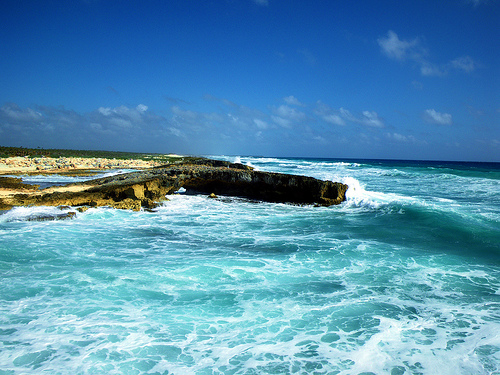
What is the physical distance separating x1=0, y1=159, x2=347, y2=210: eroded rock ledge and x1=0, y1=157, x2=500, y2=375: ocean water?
2.59 meters

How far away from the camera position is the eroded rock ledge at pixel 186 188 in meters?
12.4

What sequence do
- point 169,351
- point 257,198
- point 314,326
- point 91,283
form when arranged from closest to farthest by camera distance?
point 169,351 → point 314,326 → point 91,283 → point 257,198

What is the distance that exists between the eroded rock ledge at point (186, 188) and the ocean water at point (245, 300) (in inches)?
102

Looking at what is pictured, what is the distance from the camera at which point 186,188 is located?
16.8 metres

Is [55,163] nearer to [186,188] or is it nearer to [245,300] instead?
[186,188]

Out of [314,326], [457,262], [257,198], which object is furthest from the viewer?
[257,198]

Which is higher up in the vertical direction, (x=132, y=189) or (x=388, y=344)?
(x=132, y=189)

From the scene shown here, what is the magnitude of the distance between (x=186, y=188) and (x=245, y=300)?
12211 mm

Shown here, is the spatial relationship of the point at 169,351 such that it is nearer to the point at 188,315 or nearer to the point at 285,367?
the point at 188,315

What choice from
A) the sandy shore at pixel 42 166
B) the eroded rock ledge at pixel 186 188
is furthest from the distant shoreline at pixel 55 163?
the eroded rock ledge at pixel 186 188

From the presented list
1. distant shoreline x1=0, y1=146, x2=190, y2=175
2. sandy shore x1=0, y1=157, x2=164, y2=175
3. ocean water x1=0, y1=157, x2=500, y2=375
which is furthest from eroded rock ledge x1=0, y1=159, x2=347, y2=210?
distant shoreline x1=0, y1=146, x2=190, y2=175

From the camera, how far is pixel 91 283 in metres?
5.64

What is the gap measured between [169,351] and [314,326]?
2.01 metres

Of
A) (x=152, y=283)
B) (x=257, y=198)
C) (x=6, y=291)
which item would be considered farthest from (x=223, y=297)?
(x=257, y=198)
